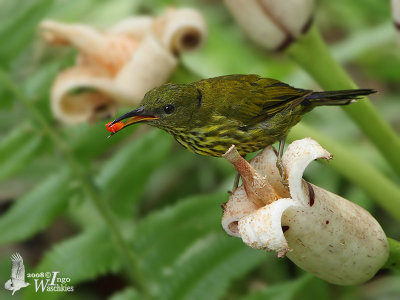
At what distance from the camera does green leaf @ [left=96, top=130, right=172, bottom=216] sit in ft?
5.33

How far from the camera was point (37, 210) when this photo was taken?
160 centimetres

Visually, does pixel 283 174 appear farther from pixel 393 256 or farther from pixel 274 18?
pixel 274 18

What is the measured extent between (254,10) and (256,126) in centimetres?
30

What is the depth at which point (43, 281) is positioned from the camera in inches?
58.6

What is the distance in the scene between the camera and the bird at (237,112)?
1.14m

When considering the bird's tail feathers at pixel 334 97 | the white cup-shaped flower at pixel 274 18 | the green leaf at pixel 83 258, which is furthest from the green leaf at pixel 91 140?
the bird's tail feathers at pixel 334 97

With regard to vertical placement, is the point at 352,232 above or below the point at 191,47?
below

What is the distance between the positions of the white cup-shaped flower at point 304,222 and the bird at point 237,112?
164mm

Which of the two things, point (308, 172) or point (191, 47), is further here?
point (308, 172)

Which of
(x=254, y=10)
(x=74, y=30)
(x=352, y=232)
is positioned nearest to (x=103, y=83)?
(x=74, y=30)

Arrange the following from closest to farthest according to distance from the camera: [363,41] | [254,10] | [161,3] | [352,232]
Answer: [352,232]
[254,10]
[363,41]
[161,3]

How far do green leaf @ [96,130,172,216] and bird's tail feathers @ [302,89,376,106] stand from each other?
1.75 ft

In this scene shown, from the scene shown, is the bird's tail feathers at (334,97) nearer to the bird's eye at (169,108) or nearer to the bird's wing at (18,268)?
the bird's eye at (169,108)

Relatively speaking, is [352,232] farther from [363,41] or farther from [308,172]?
[363,41]
